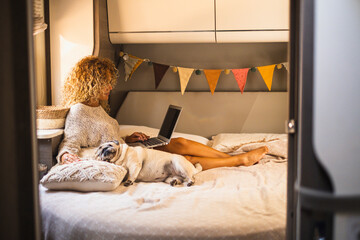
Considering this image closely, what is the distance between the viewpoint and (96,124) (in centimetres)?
270

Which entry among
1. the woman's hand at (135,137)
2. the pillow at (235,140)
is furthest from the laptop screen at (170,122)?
the pillow at (235,140)

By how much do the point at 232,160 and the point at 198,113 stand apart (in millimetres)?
1113

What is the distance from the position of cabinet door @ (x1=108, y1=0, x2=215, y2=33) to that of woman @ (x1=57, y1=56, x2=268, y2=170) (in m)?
0.79

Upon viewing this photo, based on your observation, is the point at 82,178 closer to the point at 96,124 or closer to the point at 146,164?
the point at 146,164

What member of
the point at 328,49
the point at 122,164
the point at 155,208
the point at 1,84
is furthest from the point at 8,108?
the point at 122,164

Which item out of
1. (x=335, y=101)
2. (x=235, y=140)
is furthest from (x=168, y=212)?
(x=235, y=140)

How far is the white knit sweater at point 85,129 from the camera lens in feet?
8.35

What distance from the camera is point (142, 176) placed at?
2.38 meters

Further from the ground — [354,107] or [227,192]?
[354,107]

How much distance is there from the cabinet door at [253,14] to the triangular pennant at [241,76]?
403 mm

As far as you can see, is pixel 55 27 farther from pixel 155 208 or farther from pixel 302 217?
pixel 302 217

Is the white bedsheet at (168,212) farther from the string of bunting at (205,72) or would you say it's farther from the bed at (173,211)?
the string of bunting at (205,72)

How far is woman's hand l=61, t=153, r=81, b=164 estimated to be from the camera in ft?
7.65

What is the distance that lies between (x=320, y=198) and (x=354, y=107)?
0.24 meters
